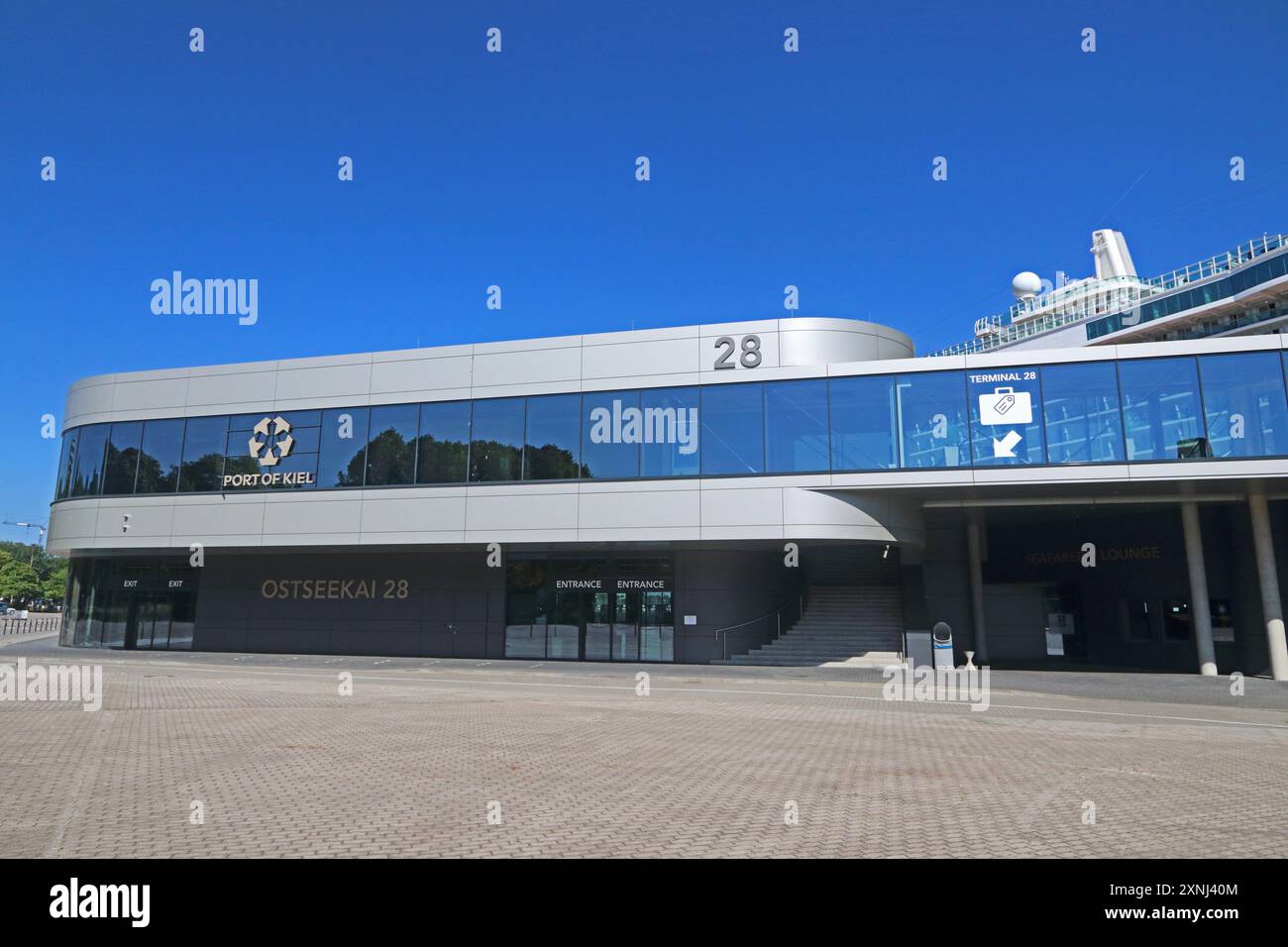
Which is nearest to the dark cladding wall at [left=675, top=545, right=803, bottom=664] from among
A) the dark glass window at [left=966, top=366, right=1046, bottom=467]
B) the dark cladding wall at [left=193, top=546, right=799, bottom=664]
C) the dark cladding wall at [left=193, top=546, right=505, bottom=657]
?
the dark cladding wall at [left=193, top=546, right=799, bottom=664]

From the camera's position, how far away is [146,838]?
6.37 meters

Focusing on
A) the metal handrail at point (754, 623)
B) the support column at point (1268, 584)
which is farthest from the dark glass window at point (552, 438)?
the support column at point (1268, 584)

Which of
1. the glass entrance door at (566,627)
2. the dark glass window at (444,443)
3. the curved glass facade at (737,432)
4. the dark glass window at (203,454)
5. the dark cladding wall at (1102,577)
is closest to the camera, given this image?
the curved glass facade at (737,432)

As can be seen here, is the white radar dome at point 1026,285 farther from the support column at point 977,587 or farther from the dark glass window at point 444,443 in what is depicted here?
the dark glass window at point 444,443

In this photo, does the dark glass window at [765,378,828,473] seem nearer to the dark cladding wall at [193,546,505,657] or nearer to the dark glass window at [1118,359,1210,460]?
the dark glass window at [1118,359,1210,460]

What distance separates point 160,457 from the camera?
31.6m

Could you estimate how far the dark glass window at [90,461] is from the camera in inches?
1276

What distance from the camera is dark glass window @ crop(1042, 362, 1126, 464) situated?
74.4 ft

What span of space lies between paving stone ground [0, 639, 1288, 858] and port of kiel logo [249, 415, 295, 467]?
43.9ft

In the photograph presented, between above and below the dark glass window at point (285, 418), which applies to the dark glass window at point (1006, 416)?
below

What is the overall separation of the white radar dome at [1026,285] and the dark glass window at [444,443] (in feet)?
295
